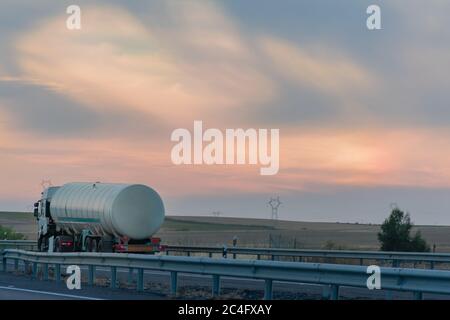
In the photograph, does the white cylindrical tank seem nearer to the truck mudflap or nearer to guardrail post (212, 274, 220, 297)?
the truck mudflap

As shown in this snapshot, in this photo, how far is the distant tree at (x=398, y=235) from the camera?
141ft

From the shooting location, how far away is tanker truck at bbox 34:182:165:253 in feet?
108

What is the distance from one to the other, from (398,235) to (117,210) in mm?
16380

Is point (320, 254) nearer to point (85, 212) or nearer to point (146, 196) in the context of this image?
point (146, 196)

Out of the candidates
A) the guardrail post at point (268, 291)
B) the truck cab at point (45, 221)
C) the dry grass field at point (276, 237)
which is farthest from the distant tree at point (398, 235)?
the guardrail post at point (268, 291)

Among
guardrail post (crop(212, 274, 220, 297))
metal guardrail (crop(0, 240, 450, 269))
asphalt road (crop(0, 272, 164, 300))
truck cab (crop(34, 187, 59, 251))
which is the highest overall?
truck cab (crop(34, 187, 59, 251))

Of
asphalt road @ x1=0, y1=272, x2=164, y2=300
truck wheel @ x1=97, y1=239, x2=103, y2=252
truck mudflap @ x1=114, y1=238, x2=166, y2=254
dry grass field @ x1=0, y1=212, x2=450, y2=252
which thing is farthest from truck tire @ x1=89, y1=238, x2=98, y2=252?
dry grass field @ x1=0, y1=212, x2=450, y2=252

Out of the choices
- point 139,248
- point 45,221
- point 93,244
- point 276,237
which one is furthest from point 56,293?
point 276,237

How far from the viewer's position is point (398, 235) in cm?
4338

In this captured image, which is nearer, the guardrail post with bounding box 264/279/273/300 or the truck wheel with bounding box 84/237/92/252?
the guardrail post with bounding box 264/279/273/300

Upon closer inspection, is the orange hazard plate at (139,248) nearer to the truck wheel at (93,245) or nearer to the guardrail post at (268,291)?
the truck wheel at (93,245)

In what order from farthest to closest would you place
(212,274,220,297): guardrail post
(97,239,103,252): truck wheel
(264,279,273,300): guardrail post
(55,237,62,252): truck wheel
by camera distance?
(55,237,62,252): truck wheel
(97,239,103,252): truck wheel
(212,274,220,297): guardrail post
(264,279,273,300): guardrail post

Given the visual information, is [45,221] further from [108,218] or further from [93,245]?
[108,218]
